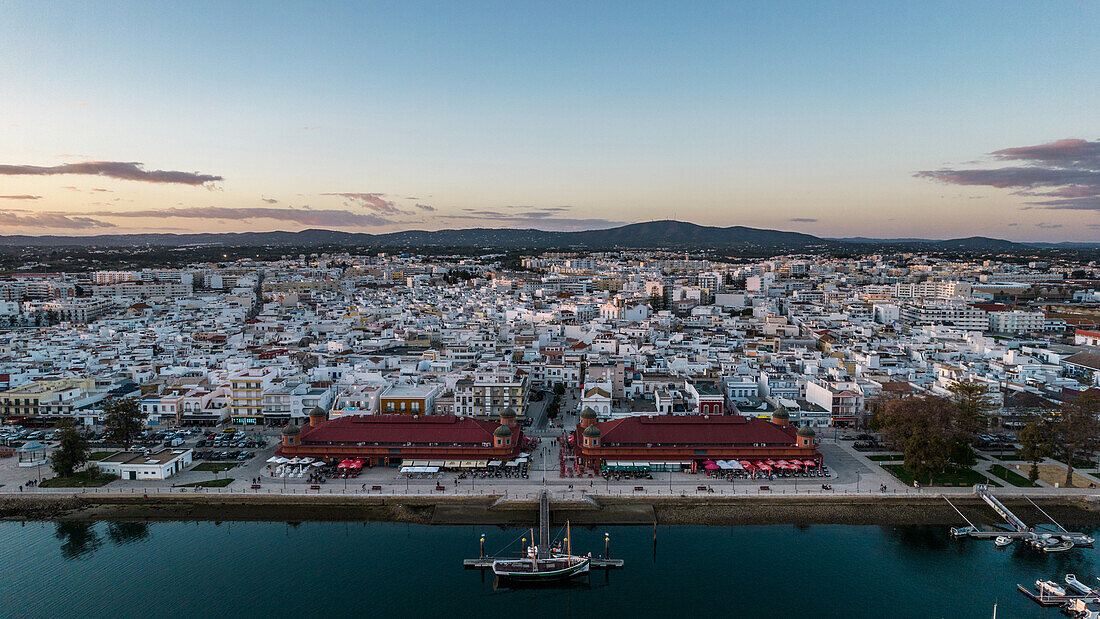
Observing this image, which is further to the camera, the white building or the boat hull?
the white building

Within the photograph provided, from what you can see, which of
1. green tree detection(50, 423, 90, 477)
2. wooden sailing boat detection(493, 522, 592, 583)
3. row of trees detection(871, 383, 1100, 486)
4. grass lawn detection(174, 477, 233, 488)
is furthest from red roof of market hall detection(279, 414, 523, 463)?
row of trees detection(871, 383, 1100, 486)

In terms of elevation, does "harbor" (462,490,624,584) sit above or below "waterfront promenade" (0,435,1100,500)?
below

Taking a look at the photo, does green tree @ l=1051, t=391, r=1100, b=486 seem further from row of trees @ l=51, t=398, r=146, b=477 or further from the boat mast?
row of trees @ l=51, t=398, r=146, b=477

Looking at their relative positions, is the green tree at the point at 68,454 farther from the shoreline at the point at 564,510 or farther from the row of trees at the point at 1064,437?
the row of trees at the point at 1064,437

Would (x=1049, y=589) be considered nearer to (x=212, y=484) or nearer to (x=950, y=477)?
(x=950, y=477)

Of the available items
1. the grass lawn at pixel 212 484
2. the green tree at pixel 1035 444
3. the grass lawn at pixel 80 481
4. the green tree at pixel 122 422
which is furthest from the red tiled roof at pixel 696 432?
the green tree at pixel 122 422
